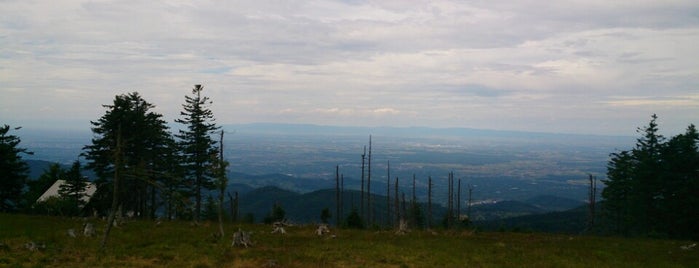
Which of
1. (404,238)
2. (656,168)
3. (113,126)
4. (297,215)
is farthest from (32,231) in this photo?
(297,215)

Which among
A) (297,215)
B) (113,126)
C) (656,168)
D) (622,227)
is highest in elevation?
(113,126)

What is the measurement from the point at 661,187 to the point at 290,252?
40.7m

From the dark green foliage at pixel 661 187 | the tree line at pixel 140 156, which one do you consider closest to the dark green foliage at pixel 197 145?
the tree line at pixel 140 156

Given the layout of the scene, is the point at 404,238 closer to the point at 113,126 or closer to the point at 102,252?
the point at 102,252

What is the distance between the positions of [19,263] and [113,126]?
1133 inches

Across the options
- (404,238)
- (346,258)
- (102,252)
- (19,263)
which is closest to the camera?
(19,263)

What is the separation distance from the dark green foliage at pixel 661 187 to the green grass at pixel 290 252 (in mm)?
11342

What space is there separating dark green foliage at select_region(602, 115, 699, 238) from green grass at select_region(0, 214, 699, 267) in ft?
37.2

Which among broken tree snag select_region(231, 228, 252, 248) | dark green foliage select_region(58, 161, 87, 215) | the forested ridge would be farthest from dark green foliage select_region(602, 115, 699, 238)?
dark green foliage select_region(58, 161, 87, 215)

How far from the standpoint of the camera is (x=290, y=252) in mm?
25156

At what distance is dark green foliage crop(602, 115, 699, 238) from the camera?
4347 cm

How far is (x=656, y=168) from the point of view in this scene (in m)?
47.1

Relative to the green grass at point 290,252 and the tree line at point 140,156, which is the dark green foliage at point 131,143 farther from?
the green grass at point 290,252

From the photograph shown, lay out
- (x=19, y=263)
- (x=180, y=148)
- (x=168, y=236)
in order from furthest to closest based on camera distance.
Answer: (x=180, y=148) → (x=168, y=236) → (x=19, y=263)
